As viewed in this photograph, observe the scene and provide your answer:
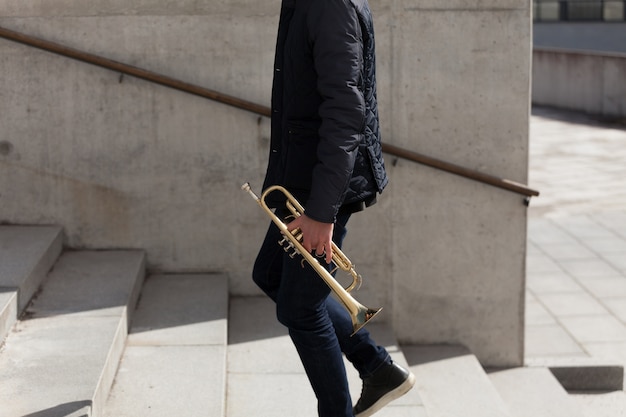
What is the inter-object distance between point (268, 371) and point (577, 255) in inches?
171

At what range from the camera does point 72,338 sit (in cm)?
432

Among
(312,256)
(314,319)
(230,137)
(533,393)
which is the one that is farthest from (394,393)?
(230,137)

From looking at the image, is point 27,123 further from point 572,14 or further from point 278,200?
point 572,14

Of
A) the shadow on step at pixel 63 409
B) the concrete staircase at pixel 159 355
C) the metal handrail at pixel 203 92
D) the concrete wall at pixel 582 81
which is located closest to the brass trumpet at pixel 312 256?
the concrete staircase at pixel 159 355

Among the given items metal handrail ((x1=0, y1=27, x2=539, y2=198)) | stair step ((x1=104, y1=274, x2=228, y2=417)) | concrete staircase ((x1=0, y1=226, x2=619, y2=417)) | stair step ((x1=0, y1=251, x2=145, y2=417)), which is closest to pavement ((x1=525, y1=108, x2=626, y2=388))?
concrete staircase ((x1=0, y1=226, x2=619, y2=417))

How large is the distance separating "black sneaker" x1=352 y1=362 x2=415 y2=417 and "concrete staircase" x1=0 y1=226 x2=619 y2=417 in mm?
522

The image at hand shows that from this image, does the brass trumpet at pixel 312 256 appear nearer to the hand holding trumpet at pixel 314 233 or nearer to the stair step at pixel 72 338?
the hand holding trumpet at pixel 314 233

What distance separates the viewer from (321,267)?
11.2ft

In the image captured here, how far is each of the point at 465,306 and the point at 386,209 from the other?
0.70 metres

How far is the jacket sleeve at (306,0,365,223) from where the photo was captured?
322 centimetres

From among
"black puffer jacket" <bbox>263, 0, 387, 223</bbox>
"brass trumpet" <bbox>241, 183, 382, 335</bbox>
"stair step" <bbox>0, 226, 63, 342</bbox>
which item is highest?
"black puffer jacket" <bbox>263, 0, 387, 223</bbox>

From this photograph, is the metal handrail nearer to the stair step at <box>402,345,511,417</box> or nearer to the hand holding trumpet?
the stair step at <box>402,345,511,417</box>

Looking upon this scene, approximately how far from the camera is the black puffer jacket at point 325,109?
3230 millimetres

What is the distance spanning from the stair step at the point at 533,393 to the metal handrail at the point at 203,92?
1011 millimetres
